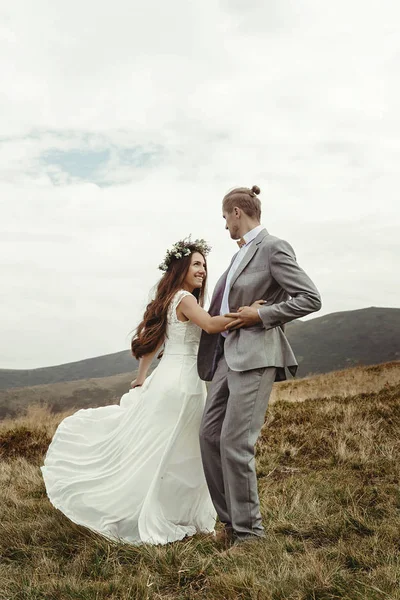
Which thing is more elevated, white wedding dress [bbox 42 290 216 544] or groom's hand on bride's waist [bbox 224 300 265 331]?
groom's hand on bride's waist [bbox 224 300 265 331]

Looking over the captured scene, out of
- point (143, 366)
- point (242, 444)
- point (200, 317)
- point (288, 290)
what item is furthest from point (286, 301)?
point (143, 366)

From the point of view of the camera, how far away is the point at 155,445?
4.78m

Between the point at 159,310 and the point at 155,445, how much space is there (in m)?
1.27

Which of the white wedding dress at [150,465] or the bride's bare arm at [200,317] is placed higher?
the bride's bare arm at [200,317]

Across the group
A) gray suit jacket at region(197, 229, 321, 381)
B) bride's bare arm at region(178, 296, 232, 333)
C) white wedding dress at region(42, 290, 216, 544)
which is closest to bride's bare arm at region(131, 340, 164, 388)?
white wedding dress at region(42, 290, 216, 544)

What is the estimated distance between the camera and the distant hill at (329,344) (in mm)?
35938

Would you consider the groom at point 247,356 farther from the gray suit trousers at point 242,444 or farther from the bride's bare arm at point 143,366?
the bride's bare arm at point 143,366

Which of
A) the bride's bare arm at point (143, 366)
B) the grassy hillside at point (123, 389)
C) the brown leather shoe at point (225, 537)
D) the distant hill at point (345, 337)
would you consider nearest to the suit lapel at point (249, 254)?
the bride's bare arm at point (143, 366)

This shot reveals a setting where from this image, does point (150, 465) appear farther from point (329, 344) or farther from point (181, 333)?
point (329, 344)

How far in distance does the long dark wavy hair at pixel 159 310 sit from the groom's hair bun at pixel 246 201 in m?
0.81

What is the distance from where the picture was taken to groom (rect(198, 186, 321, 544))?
13.8ft

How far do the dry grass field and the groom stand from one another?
380 mm

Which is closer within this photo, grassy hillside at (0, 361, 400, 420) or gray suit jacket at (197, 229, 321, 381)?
gray suit jacket at (197, 229, 321, 381)

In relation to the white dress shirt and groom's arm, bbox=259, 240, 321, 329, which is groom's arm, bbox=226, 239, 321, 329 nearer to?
groom's arm, bbox=259, 240, 321, 329
